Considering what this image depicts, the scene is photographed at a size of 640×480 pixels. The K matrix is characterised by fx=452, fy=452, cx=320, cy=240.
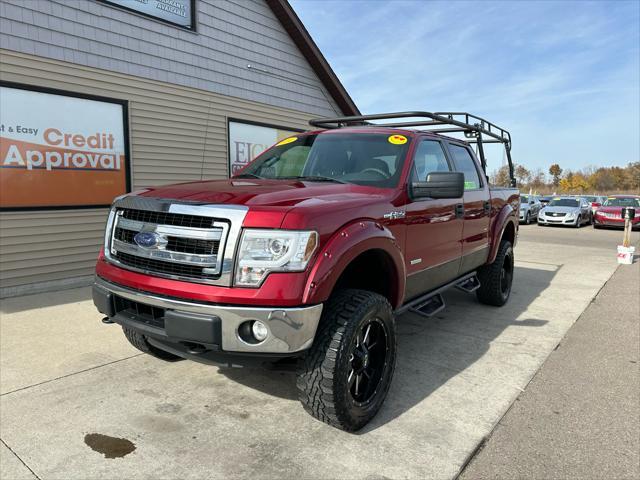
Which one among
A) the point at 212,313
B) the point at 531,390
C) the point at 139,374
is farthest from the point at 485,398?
the point at 139,374

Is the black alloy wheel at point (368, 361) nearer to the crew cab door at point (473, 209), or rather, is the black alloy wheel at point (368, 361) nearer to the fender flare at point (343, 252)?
the fender flare at point (343, 252)

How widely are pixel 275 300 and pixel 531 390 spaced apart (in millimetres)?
2259

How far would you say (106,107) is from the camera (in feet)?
22.0

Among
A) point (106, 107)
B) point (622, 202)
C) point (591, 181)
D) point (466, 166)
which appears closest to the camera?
point (466, 166)

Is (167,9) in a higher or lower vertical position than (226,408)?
higher

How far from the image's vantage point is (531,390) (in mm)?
3395

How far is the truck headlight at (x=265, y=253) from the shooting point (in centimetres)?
238

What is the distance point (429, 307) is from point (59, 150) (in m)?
5.39

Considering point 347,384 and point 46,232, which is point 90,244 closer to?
point 46,232

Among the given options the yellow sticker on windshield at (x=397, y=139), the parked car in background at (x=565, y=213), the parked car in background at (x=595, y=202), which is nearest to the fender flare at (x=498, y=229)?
the yellow sticker on windshield at (x=397, y=139)

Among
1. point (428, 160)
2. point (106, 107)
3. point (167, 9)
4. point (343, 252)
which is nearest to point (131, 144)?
point (106, 107)

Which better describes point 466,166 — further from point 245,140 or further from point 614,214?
point 614,214

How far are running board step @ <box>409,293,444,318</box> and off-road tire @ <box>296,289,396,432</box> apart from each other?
1.08 m

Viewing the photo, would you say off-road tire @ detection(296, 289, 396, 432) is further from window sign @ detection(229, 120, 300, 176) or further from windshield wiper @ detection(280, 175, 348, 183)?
window sign @ detection(229, 120, 300, 176)
